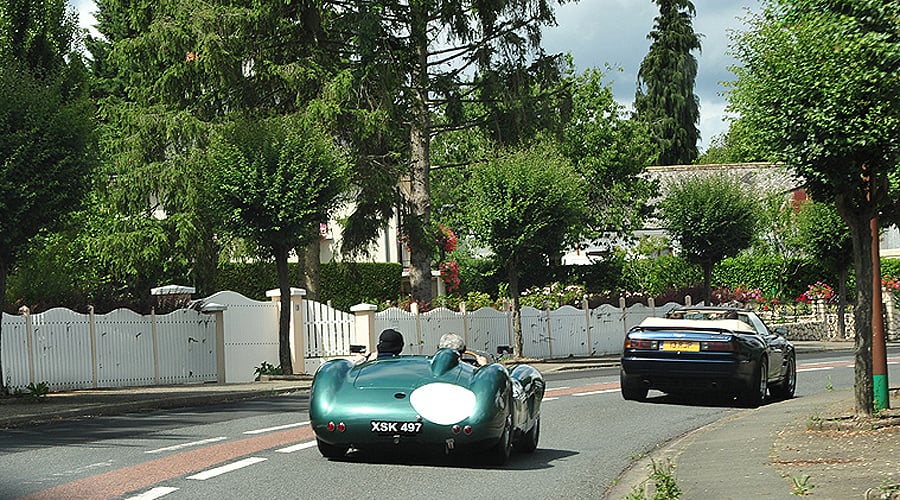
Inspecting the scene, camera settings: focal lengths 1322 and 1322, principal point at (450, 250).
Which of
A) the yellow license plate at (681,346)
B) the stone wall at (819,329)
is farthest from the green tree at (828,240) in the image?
the yellow license plate at (681,346)

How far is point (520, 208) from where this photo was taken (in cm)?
3512

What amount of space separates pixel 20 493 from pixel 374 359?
3.86m

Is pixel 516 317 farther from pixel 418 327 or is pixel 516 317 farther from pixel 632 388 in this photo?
pixel 632 388

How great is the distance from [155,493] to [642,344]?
10.5 m

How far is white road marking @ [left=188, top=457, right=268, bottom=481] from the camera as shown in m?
10.9

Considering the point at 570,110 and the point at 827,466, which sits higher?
the point at 570,110

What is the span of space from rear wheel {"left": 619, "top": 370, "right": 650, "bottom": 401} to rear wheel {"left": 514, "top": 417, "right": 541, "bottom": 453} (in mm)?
6568

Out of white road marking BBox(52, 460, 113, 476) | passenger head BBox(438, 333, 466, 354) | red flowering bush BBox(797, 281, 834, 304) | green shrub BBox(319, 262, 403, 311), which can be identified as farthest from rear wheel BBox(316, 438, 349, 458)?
red flowering bush BBox(797, 281, 834, 304)

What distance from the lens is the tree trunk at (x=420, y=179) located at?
116 feet

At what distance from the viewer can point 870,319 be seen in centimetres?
1405

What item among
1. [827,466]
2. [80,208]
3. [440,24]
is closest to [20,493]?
[827,466]

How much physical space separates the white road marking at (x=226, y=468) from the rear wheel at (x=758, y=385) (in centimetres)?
891

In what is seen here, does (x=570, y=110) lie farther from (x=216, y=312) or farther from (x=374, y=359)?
(x=374, y=359)

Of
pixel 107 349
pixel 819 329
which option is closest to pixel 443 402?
pixel 107 349
